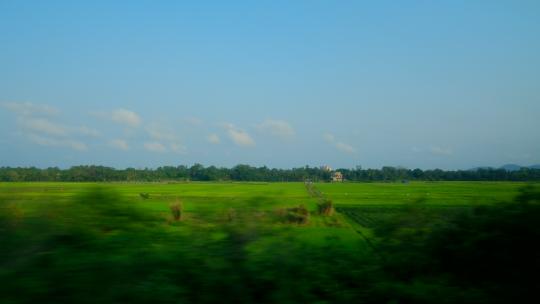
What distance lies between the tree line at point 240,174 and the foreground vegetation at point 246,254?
72.7 inches

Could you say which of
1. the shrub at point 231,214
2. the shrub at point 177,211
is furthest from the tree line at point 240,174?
the shrub at point 231,214

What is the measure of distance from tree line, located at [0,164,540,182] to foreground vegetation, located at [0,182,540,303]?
6.06ft

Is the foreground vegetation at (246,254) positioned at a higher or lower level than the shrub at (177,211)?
lower

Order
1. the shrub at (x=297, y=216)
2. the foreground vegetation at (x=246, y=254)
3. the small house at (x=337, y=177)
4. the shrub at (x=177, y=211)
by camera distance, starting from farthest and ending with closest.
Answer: the small house at (x=337, y=177), the shrub at (x=297, y=216), the shrub at (x=177, y=211), the foreground vegetation at (x=246, y=254)

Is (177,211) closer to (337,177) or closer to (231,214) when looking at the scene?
(231,214)

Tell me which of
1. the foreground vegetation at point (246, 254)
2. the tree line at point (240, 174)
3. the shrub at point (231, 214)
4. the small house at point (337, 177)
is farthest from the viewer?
the small house at point (337, 177)

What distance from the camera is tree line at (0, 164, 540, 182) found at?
7.41 m

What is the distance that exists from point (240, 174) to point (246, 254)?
18.2 meters

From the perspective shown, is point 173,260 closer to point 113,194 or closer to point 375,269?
point 113,194

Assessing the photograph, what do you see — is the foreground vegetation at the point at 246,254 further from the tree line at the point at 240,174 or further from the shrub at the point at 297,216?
the tree line at the point at 240,174

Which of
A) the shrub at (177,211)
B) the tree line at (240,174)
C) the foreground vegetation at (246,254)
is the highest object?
the tree line at (240,174)

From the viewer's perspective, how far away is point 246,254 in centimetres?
372

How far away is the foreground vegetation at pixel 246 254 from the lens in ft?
10.6

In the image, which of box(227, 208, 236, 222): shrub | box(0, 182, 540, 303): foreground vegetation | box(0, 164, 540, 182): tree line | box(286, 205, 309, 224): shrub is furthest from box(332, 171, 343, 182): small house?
box(227, 208, 236, 222): shrub
